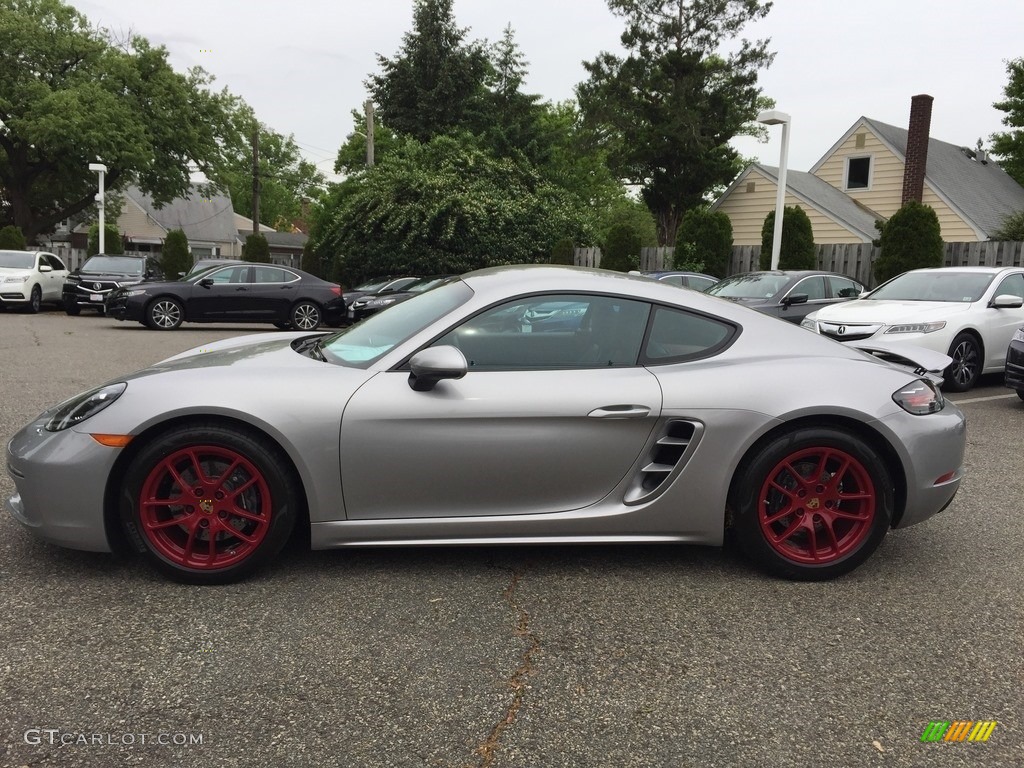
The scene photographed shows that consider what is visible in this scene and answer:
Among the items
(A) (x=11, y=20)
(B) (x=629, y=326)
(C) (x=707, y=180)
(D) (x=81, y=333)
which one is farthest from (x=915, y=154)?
(A) (x=11, y=20)

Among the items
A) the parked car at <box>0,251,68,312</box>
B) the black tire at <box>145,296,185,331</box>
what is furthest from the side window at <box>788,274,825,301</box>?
the parked car at <box>0,251,68,312</box>

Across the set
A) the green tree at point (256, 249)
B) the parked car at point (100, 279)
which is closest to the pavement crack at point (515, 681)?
the parked car at point (100, 279)

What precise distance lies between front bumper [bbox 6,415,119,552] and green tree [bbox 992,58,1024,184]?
4082 cm

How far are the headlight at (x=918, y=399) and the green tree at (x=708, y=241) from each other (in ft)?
57.3

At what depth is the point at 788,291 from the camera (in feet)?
40.7

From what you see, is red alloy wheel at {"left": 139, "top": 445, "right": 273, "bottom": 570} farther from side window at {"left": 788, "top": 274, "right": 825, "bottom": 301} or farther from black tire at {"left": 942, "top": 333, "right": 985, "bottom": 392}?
side window at {"left": 788, "top": 274, "right": 825, "bottom": 301}

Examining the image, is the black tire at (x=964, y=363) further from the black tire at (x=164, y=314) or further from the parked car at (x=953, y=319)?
the black tire at (x=164, y=314)

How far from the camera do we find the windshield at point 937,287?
9477mm

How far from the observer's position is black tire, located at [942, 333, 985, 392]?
9.04 metres

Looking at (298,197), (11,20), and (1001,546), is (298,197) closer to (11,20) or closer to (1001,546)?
(11,20)

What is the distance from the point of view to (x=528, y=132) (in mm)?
31484

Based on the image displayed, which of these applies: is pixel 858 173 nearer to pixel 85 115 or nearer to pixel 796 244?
pixel 796 244

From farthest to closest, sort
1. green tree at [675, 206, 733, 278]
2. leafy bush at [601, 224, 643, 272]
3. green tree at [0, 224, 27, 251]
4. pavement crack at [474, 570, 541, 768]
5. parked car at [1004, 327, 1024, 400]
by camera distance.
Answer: green tree at [0, 224, 27, 251] → leafy bush at [601, 224, 643, 272] → green tree at [675, 206, 733, 278] → parked car at [1004, 327, 1024, 400] → pavement crack at [474, 570, 541, 768]

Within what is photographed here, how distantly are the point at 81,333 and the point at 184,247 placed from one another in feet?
52.6
